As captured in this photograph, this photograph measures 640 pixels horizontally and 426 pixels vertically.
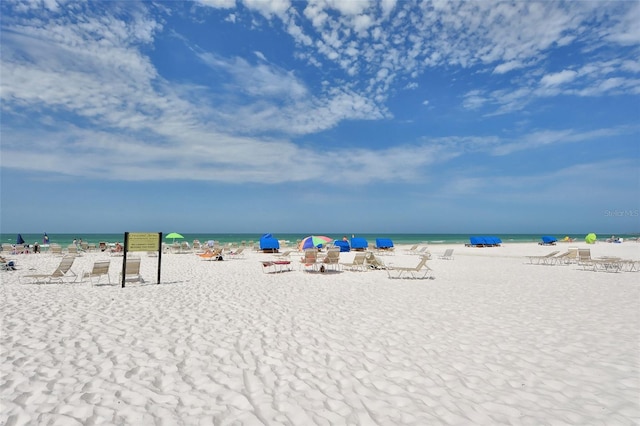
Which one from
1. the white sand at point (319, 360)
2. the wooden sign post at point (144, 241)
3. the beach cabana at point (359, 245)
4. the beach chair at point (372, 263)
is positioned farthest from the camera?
the beach cabana at point (359, 245)

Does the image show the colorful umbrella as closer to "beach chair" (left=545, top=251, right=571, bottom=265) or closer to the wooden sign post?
the wooden sign post

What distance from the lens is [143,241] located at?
1052cm

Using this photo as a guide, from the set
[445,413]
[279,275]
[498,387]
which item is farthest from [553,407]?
[279,275]

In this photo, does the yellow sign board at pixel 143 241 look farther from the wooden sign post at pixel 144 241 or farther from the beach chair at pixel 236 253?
the beach chair at pixel 236 253

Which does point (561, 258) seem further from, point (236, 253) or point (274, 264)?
point (236, 253)

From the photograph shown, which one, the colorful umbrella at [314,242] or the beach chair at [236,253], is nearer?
the colorful umbrella at [314,242]

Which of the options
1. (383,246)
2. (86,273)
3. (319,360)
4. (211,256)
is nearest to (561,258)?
(383,246)

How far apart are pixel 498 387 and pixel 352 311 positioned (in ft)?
11.9

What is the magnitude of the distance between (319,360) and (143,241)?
818cm

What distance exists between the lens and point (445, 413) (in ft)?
10.4

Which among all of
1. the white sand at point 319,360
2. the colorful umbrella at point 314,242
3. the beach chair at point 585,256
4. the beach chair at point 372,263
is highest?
the colorful umbrella at point 314,242

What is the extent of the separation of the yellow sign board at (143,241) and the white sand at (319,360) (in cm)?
Answer: 221

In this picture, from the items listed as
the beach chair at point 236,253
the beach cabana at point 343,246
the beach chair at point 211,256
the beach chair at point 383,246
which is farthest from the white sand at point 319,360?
the beach chair at point 383,246

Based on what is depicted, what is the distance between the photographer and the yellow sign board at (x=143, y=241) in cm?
1038
